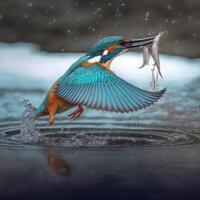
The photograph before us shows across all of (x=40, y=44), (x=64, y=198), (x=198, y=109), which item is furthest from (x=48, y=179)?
(x=40, y=44)

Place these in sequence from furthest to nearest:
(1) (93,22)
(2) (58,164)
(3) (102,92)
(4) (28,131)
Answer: (1) (93,22)
(4) (28,131)
(3) (102,92)
(2) (58,164)

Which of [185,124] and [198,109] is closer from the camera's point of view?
[185,124]

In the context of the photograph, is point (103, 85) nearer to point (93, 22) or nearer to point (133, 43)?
point (133, 43)

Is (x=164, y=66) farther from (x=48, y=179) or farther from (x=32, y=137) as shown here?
(x=48, y=179)

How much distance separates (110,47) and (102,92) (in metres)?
0.23

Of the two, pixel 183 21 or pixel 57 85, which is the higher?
pixel 183 21

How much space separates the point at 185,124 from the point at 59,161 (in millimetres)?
1202

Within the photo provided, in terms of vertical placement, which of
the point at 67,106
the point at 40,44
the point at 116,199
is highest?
the point at 40,44

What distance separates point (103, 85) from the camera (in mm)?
4453

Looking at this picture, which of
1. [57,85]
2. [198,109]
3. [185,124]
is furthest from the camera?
[198,109]

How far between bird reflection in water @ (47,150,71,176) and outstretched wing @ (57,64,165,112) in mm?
274

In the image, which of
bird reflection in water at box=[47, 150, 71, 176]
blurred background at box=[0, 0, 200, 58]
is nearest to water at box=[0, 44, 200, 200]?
bird reflection in water at box=[47, 150, 71, 176]

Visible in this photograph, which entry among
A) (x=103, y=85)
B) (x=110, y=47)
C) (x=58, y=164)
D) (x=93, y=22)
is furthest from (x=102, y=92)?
(x=93, y=22)

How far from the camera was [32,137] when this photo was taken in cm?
479
